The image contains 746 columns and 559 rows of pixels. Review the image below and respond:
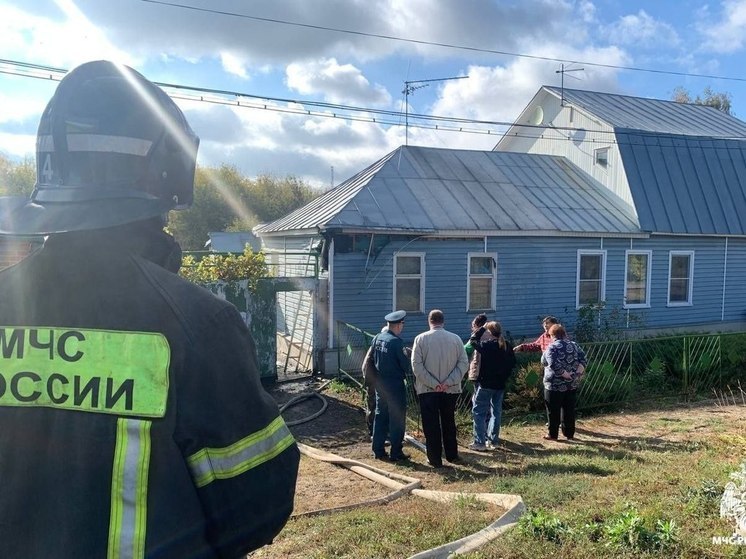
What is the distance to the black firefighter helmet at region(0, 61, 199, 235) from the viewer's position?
135 cm

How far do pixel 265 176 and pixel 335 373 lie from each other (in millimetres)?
39241

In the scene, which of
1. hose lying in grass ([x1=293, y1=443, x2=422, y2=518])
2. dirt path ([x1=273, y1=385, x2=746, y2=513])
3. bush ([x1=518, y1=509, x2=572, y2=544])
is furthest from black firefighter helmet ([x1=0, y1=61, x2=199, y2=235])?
dirt path ([x1=273, y1=385, x2=746, y2=513])

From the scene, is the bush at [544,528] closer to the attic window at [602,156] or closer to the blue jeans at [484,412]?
the blue jeans at [484,412]

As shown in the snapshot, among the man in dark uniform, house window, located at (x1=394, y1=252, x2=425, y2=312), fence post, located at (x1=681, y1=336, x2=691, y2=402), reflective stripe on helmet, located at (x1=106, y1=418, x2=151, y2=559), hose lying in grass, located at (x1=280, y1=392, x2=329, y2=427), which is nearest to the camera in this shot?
reflective stripe on helmet, located at (x1=106, y1=418, x2=151, y2=559)

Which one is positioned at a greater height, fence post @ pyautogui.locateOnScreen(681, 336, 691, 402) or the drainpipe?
the drainpipe

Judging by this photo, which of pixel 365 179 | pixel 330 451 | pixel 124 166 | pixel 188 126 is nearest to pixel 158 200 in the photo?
pixel 124 166

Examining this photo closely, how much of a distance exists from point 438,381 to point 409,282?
5.95 meters

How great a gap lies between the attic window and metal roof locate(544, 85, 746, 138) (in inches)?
30.8

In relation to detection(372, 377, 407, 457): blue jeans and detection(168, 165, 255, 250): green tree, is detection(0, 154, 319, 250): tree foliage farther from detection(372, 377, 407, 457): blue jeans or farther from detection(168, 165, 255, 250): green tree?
detection(372, 377, 407, 457): blue jeans

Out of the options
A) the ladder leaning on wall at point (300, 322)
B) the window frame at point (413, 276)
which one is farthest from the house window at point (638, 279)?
the ladder leaning on wall at point (300, 322)

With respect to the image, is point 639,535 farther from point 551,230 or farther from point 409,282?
point 551,230

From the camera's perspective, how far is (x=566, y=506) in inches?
183

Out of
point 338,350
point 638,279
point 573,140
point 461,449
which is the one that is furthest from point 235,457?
point 573,140

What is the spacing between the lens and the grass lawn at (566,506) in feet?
12.2
